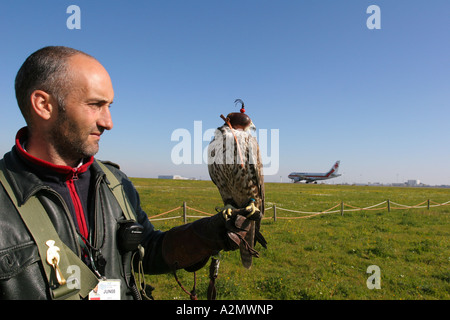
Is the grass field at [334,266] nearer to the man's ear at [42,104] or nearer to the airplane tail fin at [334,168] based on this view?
the man's ear at [42,104]

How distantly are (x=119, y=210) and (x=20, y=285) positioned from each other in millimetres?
758

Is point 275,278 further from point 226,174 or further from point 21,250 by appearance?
point 21,250

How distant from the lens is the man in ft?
4.77

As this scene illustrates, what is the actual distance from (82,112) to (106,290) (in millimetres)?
1158

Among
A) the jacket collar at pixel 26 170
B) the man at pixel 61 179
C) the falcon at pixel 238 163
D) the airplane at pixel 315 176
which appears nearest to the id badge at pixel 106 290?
the man at pixel 61 179

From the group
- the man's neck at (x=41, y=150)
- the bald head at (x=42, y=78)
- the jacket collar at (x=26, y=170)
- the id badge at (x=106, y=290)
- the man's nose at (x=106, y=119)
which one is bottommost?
the id badge at (x=106, y=290)

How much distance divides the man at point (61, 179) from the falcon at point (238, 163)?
4.66 feet

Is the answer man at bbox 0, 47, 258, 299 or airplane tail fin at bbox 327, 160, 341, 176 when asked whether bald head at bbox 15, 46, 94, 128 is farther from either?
airplane tail fin at bbox 327, 160, 341, 176

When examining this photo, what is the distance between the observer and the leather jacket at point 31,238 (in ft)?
4.63

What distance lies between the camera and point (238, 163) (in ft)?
11.4

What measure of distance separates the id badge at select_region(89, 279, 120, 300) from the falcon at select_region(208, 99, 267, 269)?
146cm

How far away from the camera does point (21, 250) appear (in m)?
1.44

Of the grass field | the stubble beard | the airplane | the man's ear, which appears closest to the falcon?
the stubble beard

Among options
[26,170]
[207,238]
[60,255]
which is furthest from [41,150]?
[207,238]
